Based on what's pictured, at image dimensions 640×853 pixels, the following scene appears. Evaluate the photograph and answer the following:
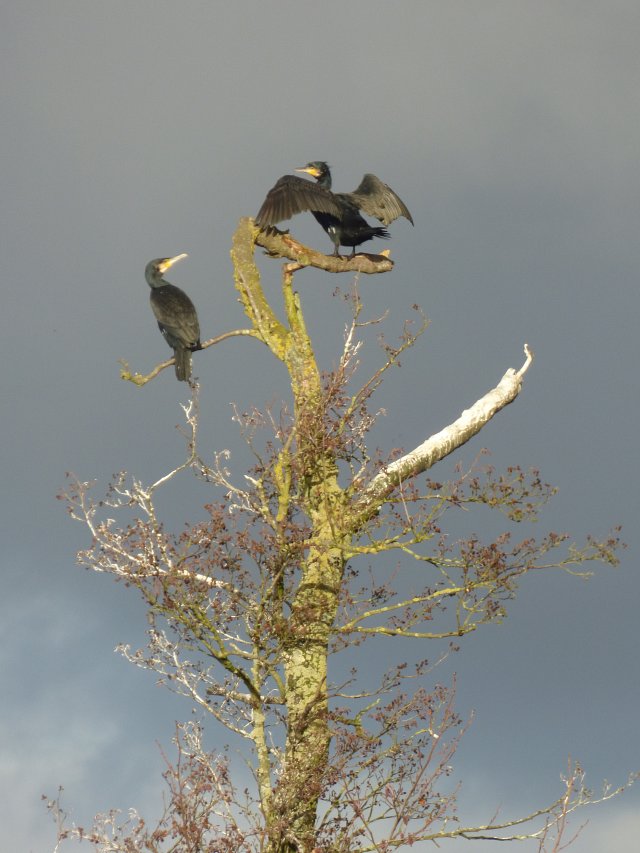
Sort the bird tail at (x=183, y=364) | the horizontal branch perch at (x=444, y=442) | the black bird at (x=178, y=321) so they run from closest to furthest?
the horizontal branch perch at (x=444, y=442), the bird tail at (x=183, y=364), the black bird at (x=178, y=321)

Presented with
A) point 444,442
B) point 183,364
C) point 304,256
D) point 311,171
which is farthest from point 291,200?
point 444,442

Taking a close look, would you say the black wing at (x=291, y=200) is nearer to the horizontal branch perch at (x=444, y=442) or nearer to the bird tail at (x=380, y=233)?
the bird tail at (x=380, y=233)

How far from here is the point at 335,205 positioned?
1650 cm

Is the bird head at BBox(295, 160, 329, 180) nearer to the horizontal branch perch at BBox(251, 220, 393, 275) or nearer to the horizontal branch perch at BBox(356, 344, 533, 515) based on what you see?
the horizontal branch perch at BBox(251, 220, 393, 275)

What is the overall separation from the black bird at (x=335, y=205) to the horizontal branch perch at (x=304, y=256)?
0.18 metres

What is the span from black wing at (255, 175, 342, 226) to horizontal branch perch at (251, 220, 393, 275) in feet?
1.85

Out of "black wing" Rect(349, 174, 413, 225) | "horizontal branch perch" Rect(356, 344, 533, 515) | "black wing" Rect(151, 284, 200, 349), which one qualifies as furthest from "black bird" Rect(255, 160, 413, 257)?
"horizontal branch perch" Rect(356, 344, 533, 515)

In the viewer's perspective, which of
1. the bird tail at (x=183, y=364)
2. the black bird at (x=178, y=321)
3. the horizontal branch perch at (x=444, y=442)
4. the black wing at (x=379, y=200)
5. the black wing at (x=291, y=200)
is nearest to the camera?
the horizontal branch perch at (x=444, y=442)

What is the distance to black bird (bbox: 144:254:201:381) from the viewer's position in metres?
16.4

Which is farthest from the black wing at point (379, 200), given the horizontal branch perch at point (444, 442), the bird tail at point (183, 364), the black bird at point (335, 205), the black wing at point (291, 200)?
the bird tail at point (183, 364)

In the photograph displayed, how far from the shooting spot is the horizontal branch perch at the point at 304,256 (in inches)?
643

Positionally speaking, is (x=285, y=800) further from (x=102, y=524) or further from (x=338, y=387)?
(x=338, y=387)

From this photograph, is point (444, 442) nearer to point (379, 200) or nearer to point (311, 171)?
point (379, 200)

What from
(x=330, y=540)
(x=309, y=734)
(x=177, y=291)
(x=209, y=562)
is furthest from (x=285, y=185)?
(x=309, y=734)
